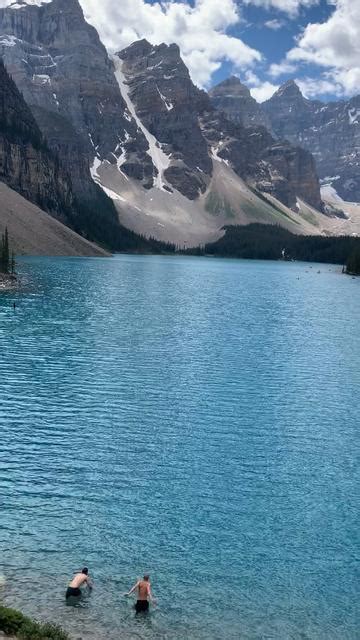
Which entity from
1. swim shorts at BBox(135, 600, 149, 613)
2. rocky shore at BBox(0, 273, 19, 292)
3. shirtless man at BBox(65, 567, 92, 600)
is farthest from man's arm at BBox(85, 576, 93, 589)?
rocky shore at BBox(0, 273, 19, 292)

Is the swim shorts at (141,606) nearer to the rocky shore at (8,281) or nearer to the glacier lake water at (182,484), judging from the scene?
the glacier lake water at (182,484)

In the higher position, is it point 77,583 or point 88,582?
point 77,583

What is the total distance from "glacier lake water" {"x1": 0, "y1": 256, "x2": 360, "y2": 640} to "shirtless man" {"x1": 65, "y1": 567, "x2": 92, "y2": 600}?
1.49 ft

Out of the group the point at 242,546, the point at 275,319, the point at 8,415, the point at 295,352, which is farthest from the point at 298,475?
the point at 275,319

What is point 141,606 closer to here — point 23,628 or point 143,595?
point 143,595

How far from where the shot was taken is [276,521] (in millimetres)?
31297

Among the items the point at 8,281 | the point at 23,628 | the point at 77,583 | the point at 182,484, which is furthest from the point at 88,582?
the point at 8,281

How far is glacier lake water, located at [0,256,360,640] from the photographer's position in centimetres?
2395

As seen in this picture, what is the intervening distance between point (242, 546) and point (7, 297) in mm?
83943

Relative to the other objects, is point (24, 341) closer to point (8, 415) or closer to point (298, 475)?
point (8, 415)

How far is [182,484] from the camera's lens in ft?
114

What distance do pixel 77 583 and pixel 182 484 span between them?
1204 centimetres

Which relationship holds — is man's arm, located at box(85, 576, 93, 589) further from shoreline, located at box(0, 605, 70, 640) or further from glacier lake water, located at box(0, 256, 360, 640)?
shoreline, located at box(0, 605, 70, 640)

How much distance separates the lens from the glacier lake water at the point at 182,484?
23953 millimetres
